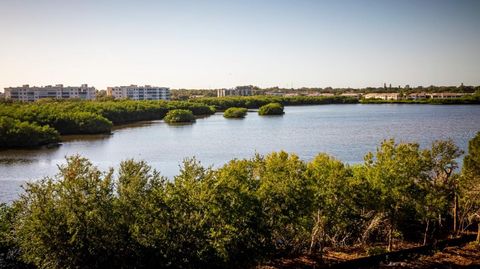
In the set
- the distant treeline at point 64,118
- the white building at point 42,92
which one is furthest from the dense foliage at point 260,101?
the white building at point 42,92

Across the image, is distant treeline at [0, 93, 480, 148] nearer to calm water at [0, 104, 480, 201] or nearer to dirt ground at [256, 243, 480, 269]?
calm water at [0, 104, 480, 201]

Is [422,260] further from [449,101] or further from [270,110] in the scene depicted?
[449,101]

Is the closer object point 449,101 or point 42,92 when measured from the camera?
point 449,101

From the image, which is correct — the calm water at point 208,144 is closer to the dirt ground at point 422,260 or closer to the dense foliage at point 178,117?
the dense foliage at point 178,117

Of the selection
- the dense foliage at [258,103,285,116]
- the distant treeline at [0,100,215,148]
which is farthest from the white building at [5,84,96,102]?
the dense foliage at [258,103,285,116]

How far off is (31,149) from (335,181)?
174 feet

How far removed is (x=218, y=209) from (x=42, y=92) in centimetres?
17739

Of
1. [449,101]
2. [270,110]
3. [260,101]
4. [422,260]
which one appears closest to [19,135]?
[422,260]

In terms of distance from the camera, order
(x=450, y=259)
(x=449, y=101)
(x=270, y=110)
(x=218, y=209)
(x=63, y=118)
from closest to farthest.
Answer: (x=218, y=209) < (x=450, y=259) < (x=63, y=118) < (x=270, y=110) < (x=449, y=101)

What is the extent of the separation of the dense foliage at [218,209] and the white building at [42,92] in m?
169

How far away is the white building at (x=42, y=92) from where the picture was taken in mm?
179125

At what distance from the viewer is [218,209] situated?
19938 mm

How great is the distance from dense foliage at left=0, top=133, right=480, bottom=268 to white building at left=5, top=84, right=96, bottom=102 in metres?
169

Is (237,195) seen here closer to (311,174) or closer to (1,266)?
(311,174)
